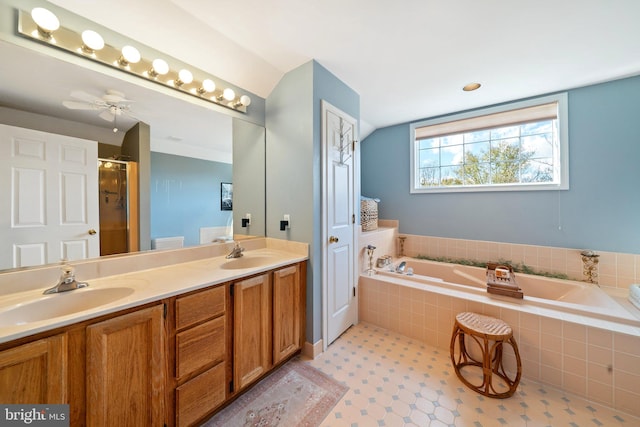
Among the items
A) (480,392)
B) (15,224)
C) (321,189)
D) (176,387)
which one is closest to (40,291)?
(15,224)

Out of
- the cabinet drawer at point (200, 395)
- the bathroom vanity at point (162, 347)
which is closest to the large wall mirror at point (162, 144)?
the bathroom vanity at point (162, 347)

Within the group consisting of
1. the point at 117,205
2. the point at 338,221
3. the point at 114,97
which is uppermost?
the point at 114,97

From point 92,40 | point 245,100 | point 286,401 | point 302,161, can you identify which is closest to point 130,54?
point 92,40

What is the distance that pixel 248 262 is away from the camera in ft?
5.96

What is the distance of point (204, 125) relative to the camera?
69.7 inches

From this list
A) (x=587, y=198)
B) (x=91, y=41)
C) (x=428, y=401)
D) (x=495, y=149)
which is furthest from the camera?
(x=495, y=149)

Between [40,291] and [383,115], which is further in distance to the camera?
[383,115]

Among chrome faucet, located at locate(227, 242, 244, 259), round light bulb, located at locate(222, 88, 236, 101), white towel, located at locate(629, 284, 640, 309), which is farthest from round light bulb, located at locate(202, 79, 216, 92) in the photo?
white towel, located at locate(629, 284, 640, 309)

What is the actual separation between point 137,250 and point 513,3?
278 centimetres

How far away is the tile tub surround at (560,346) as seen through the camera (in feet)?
4.35

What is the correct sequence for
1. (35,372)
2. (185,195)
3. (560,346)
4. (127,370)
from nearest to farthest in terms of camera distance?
(35,372) < (127,370) < (560,346) < (185,195)

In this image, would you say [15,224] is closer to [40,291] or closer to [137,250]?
[40,291]

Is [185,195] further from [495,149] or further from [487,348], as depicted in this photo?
[495,149]

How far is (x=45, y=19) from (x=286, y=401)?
245cm
